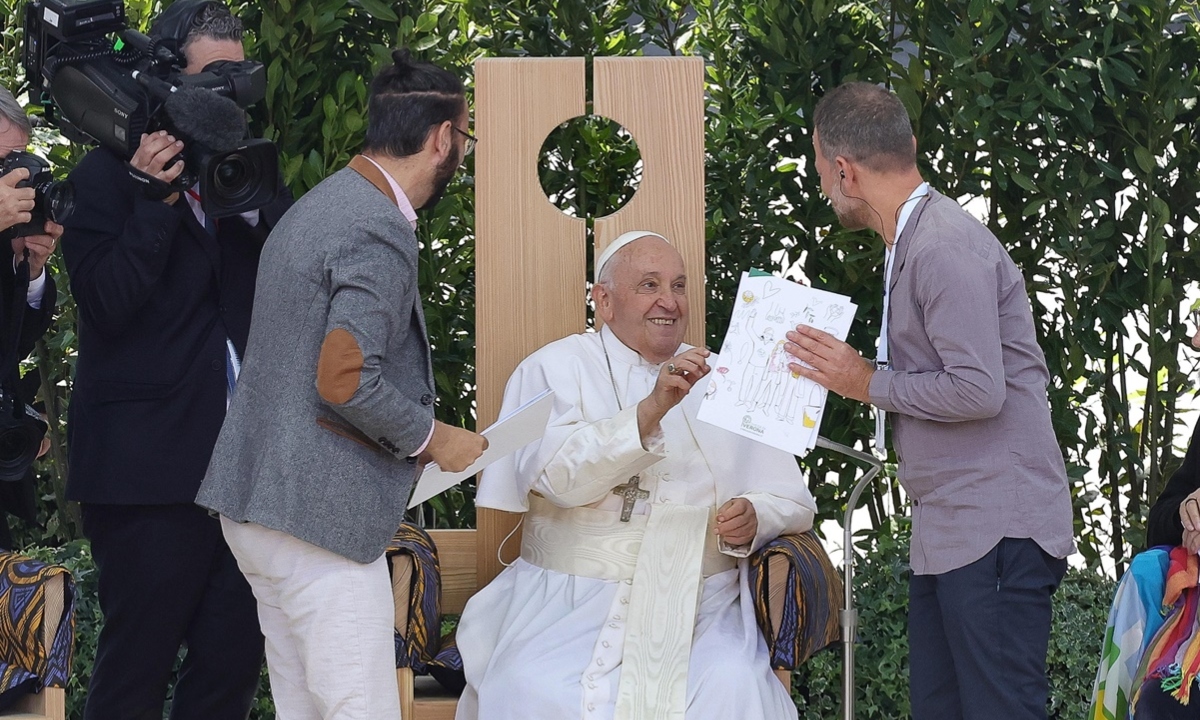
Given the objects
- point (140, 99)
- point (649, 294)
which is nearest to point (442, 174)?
point (140, 99)

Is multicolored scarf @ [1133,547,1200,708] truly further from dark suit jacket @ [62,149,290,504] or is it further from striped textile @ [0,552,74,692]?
striped textile @ [0,552,74,692]

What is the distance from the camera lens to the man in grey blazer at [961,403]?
9.89 feet

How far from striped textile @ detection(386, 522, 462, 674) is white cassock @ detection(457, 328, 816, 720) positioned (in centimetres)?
11

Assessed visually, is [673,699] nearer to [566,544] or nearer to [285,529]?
[566,544]

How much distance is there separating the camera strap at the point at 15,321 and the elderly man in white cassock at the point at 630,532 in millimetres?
1148

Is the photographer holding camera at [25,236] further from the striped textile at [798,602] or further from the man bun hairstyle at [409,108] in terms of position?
the striped textile at [798,602]

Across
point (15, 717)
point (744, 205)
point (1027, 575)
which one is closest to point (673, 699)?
point (1027, 575)

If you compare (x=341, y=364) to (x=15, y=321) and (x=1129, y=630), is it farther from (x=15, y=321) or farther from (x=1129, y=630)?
(x=1129, y=630)

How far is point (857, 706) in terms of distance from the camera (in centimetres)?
448


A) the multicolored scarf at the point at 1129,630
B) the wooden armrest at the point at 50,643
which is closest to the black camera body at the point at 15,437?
the wooden armrest at the point at 50,643

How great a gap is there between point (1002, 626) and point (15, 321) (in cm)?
223

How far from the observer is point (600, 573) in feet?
12.3

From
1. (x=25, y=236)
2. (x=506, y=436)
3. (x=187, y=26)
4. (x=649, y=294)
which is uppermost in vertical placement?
(x=187, y=26)

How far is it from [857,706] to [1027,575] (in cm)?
154
